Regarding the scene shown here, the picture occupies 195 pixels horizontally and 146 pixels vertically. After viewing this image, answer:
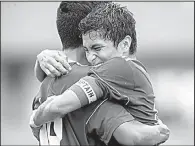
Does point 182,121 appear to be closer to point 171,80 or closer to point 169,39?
point 171,80

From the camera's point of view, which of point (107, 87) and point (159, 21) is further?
point (159, 21)

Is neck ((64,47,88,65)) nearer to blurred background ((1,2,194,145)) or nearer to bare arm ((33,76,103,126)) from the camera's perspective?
bare arm ((33,76,103,126))

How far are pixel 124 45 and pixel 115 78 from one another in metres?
0.11

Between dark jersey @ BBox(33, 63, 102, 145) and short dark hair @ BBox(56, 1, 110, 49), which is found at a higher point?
short dark hair @ BBox(56, 1, 110, 49)

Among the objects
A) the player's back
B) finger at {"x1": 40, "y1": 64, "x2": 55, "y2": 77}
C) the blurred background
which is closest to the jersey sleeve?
the player's back

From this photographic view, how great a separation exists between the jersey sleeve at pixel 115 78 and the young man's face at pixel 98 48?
5cm

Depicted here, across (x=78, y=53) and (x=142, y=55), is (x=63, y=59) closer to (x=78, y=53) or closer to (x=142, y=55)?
(x=78, y=53)

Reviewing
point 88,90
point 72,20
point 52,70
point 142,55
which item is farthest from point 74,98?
point 142,55

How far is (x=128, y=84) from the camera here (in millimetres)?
997

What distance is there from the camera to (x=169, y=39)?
330 cm

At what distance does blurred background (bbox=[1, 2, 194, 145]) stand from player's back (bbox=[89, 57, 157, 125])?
205 cm

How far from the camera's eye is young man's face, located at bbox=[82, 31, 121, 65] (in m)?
1.05

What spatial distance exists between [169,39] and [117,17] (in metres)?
2.28

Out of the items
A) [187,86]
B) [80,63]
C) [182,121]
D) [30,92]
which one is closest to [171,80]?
[187,86]
